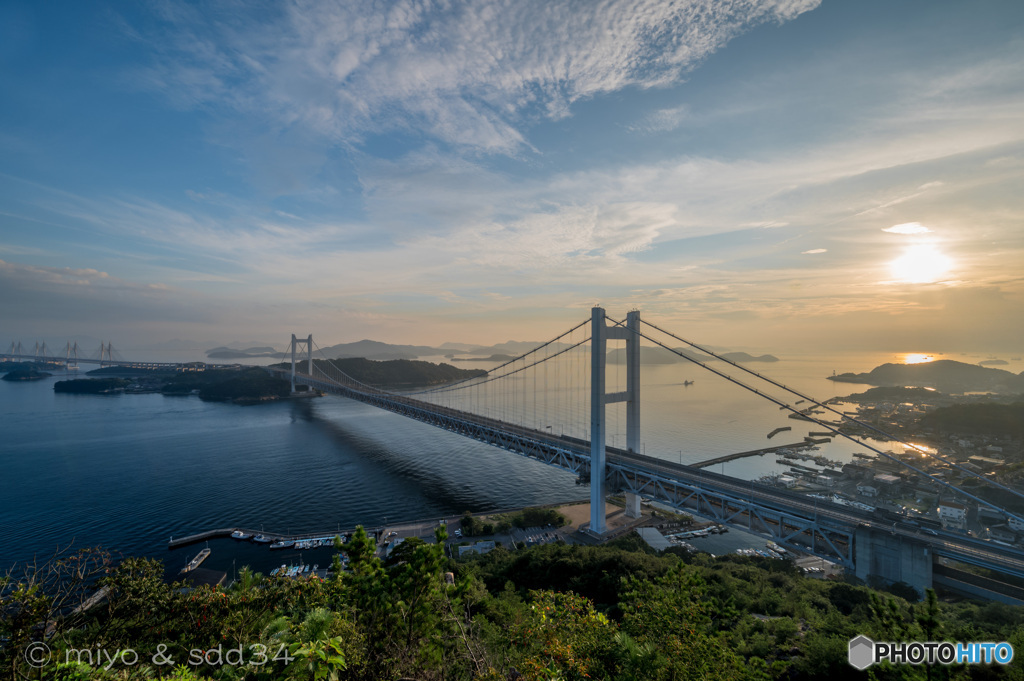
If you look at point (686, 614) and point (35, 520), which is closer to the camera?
point (686, 614)

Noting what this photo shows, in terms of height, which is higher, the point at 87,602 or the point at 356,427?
the point at 87,602

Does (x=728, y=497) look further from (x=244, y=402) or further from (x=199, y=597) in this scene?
(x=244, y=402)

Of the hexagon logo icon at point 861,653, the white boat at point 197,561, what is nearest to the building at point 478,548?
the white boat at point 197,561

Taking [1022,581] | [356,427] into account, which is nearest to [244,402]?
[356,427]

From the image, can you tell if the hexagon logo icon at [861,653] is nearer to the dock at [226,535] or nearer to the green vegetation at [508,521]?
the green vegetation at [508,521]

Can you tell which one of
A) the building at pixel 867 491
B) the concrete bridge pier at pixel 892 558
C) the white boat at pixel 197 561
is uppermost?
the concrete bridge pier at pixel 892 558

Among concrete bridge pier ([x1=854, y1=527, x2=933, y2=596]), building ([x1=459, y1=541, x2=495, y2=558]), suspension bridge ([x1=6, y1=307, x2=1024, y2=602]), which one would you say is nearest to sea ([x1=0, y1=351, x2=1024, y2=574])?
building ([x1=459, y1=541, x2=495, y2=558])

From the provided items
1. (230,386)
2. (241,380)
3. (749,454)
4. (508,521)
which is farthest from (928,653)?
(241,380)
